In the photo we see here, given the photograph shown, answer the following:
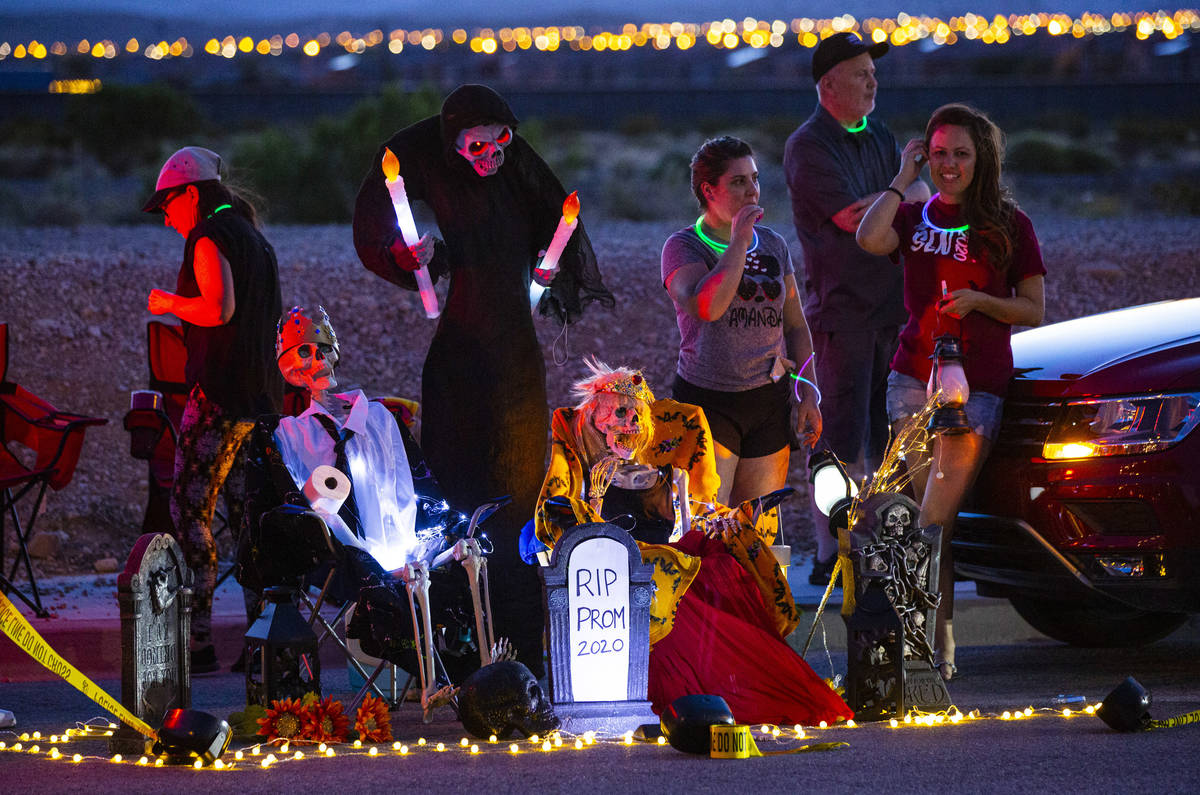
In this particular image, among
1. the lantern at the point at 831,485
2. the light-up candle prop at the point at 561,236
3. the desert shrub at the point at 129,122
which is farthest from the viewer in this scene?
the desert shrub at the point at 129,122

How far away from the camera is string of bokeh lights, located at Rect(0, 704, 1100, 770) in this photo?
476cm

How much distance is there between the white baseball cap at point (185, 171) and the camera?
6238 millimetres

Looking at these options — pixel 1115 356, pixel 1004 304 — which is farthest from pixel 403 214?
pixel 1115 356

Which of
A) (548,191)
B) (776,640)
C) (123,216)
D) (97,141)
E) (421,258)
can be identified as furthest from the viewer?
(97,141)

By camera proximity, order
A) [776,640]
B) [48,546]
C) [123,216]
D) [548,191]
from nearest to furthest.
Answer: [776,640] < [548,191] < [48,546] < [123,216]

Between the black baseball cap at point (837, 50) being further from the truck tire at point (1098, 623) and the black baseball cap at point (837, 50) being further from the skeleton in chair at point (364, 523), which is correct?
the skeleton in chair at point (364, 523)

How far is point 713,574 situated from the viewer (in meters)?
5.38

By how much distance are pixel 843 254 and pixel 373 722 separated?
3.27m

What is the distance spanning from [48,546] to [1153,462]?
6.04 m

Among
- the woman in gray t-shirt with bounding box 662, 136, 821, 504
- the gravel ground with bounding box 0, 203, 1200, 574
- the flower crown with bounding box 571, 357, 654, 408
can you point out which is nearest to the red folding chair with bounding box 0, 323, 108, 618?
the gravel ground with bounding box 0, 203, 1200, 574

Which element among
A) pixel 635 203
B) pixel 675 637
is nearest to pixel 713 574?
pixel 675 637

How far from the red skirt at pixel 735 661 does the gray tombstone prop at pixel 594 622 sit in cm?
25

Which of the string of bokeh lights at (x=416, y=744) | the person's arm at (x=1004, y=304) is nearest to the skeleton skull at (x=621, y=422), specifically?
the string of bokeh lights at (x=416, y=744)

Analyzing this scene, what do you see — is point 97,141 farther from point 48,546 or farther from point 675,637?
point 675,637
